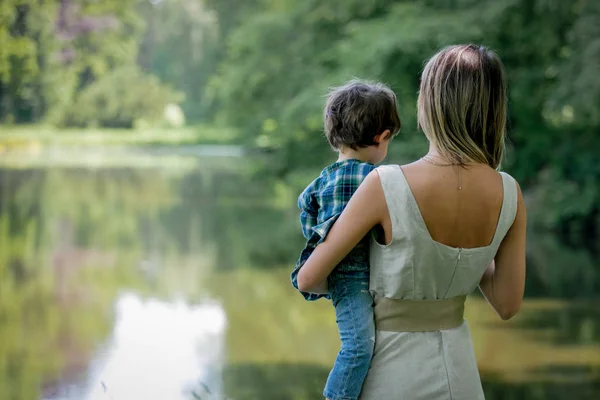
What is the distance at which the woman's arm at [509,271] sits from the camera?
209 centimetres

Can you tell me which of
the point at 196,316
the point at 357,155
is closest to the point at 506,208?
the point at 357,155

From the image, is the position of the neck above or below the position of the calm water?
above

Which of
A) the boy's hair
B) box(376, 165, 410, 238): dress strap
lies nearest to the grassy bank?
the boy's hair

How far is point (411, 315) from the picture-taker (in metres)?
2.01

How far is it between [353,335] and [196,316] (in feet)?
23.0

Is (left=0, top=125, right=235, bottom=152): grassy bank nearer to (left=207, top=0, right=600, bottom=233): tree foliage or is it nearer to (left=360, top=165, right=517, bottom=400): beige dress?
(left=207, top=0, right=600, bottom=233): tree foliage

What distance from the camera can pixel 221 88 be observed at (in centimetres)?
2084

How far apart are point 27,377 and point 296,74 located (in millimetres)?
13105

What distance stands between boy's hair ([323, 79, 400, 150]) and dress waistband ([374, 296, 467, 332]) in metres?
0.36

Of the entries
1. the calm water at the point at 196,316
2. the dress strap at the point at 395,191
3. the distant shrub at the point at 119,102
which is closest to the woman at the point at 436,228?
the dress strap at the point at 395,191

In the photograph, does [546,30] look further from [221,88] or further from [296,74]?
[221,88]

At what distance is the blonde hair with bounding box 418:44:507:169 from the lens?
1952mm

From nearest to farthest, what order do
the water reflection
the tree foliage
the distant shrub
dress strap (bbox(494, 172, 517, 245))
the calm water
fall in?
dress strap (bbox(494, 172, 517, 245)) < the water reflection < the calm water < the tree foliage < the distant shrub

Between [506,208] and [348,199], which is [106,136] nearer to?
[348,199]
